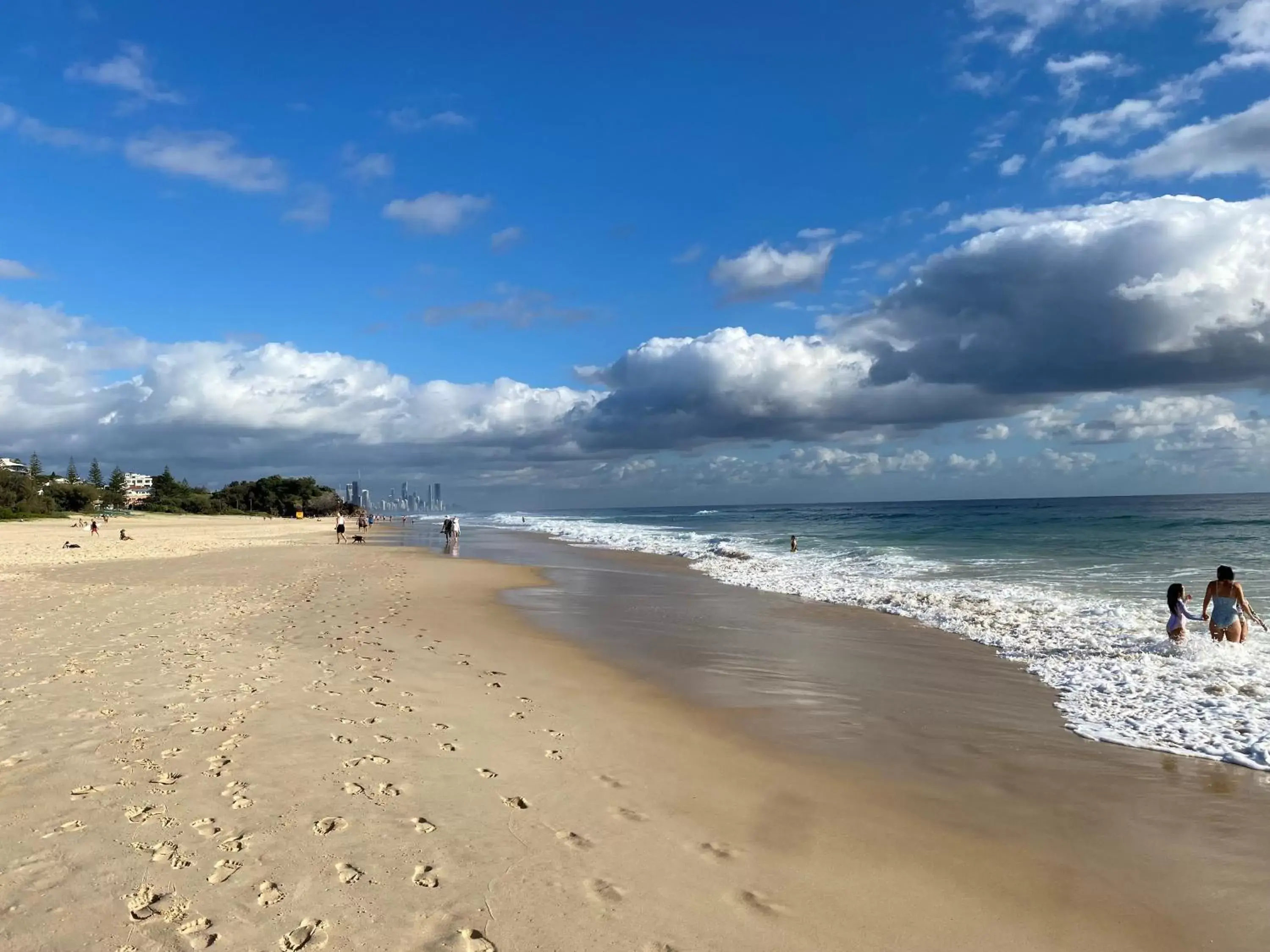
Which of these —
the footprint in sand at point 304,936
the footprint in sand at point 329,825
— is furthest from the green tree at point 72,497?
the footprint in sand at point 304,936

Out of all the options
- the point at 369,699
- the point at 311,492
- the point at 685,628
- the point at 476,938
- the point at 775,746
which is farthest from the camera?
the point at 311,492

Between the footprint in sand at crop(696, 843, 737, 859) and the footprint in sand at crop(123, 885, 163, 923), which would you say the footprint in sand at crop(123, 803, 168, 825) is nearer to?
the footprint in sand at crop(123, 885, 163, 923)

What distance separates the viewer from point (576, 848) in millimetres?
4910

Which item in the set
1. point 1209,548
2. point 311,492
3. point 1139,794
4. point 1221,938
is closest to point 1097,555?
point 1209,548

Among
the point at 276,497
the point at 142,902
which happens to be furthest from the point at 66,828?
the point at 276,497

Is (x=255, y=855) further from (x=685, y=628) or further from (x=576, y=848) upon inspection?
(x=685, y=628)

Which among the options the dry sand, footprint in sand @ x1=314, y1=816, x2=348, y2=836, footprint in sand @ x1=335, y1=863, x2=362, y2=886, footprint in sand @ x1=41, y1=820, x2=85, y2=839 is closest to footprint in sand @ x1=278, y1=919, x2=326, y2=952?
the dry sand

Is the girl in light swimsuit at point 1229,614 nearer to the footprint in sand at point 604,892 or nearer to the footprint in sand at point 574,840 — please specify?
the footprint in sand at point 574,840

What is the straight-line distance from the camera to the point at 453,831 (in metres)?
5.02

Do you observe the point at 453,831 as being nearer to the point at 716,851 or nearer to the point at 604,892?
the point at 604,892

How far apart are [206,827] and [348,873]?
1.25m

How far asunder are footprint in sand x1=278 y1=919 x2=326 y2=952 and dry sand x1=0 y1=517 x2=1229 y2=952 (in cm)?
1

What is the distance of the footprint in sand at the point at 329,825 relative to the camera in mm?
4910

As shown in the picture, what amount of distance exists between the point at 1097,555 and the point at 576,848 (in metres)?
31.5
